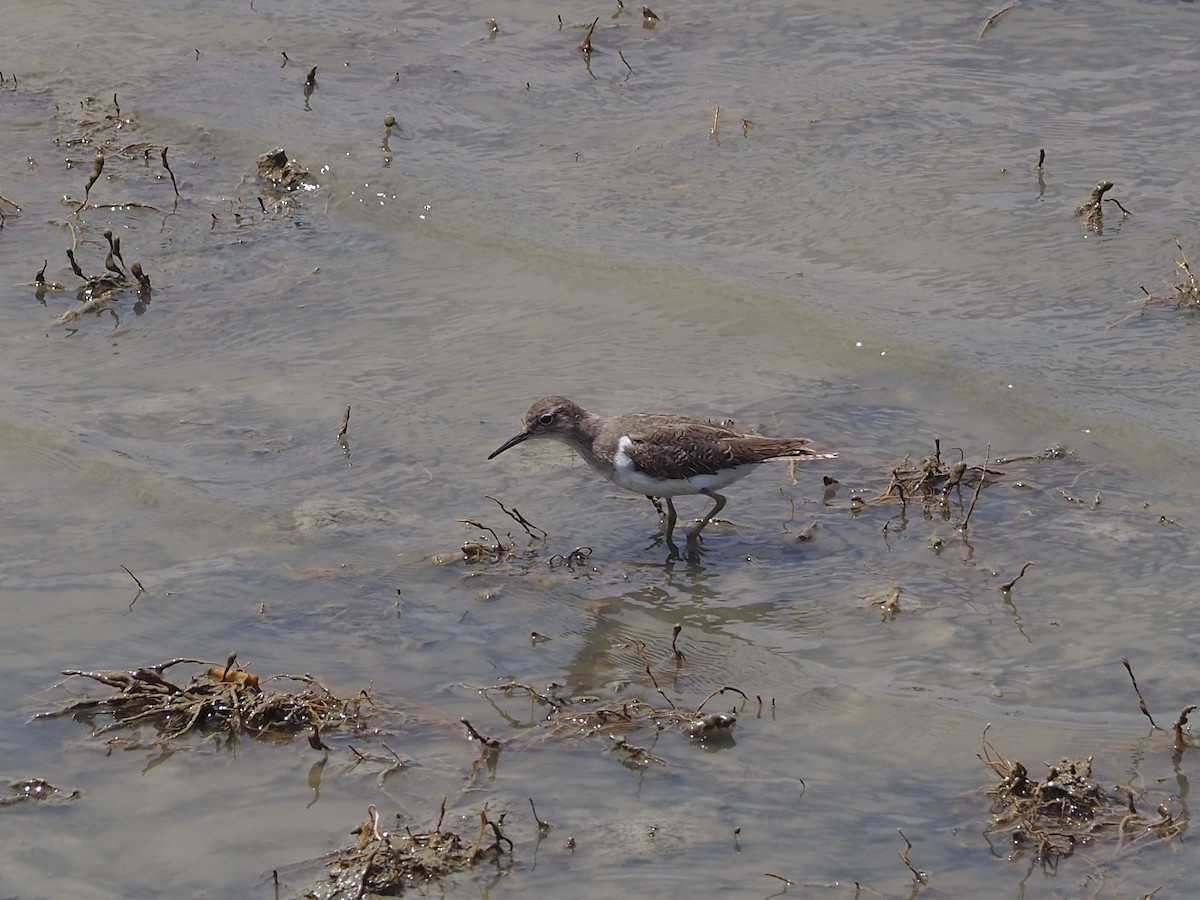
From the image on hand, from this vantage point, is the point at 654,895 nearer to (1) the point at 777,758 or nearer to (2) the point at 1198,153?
(1) the point at 777,758

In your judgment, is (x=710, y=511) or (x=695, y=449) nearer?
(x=695, y=449)

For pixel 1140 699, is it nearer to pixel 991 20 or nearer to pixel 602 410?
pixel 602 410

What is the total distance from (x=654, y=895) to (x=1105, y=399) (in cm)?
519

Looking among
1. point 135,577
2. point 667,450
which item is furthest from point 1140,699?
point 135,577

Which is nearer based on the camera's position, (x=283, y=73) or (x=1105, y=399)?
(x=1105, y=399)

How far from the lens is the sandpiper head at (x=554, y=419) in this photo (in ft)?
30.6

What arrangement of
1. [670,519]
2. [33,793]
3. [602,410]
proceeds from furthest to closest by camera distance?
[602,410] < [670,519] < [33,793]

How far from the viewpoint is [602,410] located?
33.9 ft

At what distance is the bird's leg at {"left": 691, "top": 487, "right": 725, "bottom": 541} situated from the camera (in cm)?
907

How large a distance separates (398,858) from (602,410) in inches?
178

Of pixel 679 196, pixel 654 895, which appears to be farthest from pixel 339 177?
pixel 654 895

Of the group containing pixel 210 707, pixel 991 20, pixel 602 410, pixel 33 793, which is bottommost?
pixel 33 793

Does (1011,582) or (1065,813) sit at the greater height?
(1011,582)

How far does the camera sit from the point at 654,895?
628cm
